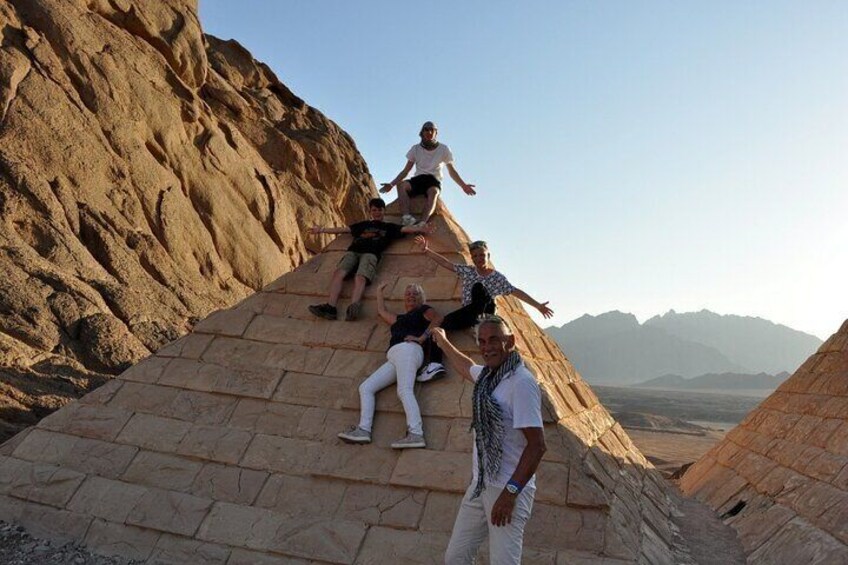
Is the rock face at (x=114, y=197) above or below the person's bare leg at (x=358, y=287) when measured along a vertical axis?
above

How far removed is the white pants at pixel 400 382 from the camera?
5121 mm

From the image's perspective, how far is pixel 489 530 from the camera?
3.37 m

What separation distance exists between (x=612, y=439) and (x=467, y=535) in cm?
447

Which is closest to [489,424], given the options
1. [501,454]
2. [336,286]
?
[501,454]

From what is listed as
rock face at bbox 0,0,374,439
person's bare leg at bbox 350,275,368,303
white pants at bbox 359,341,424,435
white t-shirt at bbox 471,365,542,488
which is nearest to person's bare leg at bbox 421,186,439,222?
person's bare leg at bbox 350,275,368,303

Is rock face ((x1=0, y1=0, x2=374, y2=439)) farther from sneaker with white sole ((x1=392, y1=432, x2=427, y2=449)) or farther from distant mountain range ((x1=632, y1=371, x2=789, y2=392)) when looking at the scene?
distant mountain range ((x1=632, y1=371, x2=789, y2=392))

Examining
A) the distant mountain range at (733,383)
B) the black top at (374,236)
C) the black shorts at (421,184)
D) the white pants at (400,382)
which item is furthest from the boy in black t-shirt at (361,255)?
the distant mountain range at (733,383)

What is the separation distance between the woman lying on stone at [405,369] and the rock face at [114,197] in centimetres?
444

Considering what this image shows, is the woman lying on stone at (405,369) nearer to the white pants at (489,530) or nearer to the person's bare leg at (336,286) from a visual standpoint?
the person's bare leg at (336,286)

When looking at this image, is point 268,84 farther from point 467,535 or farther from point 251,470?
point 467,535

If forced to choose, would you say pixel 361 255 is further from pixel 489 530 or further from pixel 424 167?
pixel 489 530

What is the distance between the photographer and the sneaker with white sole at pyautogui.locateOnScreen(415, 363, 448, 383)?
17.8 ft

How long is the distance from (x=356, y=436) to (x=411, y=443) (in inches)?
18.6

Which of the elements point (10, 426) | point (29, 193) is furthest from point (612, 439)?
point (29, 193)
